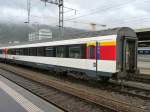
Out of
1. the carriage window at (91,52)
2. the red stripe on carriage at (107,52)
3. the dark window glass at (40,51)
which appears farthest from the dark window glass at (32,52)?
the red stripe on carriage at (107,52)

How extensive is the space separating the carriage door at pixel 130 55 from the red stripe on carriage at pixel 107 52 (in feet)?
3.83

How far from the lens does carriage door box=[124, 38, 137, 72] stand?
12453 millimetres

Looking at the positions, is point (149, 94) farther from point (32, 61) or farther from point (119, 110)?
point (32, 61)

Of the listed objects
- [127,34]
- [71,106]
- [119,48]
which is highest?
[127,34]

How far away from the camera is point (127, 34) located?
12383 millimetres

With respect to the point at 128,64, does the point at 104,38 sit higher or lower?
higher

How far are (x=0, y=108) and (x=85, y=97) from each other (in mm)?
3513

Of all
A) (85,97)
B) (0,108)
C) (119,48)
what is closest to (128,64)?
(119,48)

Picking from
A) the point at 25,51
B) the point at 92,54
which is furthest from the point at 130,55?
the point at 25,51

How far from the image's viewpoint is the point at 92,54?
12.7 metres

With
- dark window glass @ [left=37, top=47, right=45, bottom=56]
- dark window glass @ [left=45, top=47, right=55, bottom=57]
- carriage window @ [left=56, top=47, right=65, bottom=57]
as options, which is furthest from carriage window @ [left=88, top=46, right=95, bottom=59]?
dark window glass @ [left=37, top=47, right=45, bottom=56]

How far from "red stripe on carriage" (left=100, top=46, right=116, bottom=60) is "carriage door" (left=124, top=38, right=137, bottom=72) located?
117 centimetres

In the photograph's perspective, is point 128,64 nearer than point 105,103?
No

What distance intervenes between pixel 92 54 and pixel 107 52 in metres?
1.22
